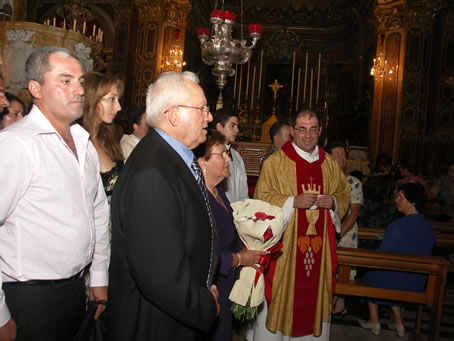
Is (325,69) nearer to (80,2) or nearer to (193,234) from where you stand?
(80,2)

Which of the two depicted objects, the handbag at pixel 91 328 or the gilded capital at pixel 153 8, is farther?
the gilded capital at pixel 153 8

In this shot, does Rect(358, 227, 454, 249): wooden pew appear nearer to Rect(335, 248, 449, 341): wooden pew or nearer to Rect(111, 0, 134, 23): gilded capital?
Rect(335, 248, 449, 341): wooden pew

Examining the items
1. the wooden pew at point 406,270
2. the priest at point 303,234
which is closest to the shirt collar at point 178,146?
the priest at point 303,234

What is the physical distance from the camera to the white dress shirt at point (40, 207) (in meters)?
1.50

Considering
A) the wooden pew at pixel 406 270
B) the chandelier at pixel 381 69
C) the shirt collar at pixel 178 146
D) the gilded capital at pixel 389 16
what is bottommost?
the wooden pew at pixel 406 270

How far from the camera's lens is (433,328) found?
3498mm

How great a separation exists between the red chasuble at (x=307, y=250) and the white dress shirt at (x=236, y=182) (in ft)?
1.85

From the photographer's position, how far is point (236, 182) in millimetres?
3758

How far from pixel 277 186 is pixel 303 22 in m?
13.8

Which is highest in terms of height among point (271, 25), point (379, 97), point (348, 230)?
point (271, 25)

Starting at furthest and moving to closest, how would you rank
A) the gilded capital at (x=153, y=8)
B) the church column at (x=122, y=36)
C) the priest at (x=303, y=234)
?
the church column at (x=122, y=36)
the gilded capital at (x=153, y=8)
the priest at (x=303, y=234)

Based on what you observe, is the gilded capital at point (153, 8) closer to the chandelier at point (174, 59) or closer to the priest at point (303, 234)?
the chandelier at point (174, 59)

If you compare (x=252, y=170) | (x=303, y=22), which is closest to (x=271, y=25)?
(x=303, y=22)

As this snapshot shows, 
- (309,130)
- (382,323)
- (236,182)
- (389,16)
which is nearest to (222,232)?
(309,130)
